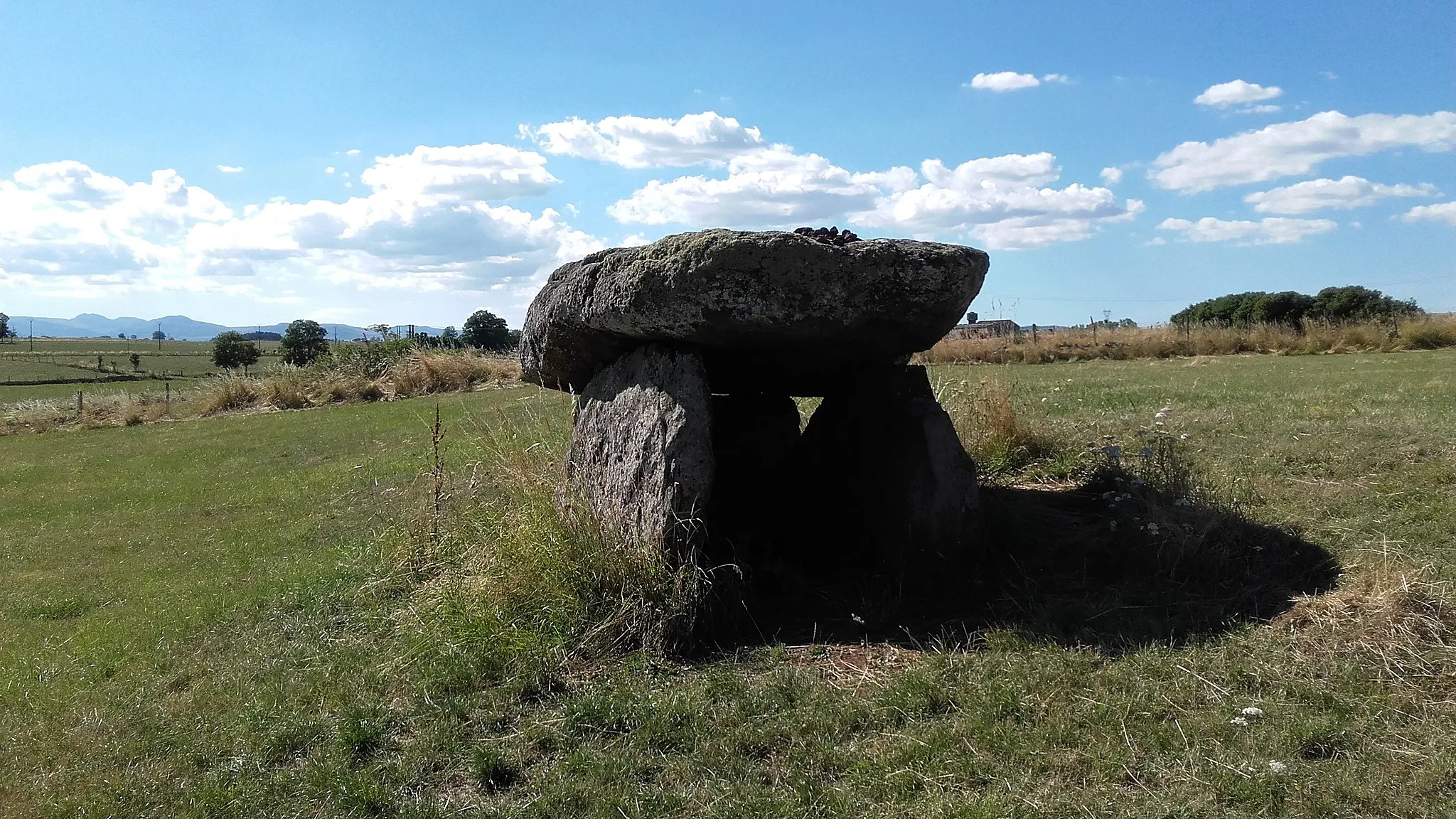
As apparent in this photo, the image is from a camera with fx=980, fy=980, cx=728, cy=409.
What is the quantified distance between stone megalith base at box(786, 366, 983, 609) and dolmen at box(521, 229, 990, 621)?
0.01 meters

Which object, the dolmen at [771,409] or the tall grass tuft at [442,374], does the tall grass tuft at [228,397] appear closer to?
the tall grass tuft at [442,374]

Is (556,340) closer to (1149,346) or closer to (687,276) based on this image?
(687,276)

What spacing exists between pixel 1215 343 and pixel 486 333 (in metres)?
22.7

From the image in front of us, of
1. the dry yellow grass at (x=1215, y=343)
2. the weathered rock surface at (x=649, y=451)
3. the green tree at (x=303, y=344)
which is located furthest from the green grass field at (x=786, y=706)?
the green tree at (x=303, y=344)

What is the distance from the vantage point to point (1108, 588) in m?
5.89

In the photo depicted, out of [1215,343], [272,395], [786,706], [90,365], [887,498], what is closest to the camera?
[786,706]

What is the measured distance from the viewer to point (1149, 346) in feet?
84.8

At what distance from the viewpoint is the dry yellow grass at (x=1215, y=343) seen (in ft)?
79.7

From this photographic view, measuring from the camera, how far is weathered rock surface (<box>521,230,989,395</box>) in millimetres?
5754

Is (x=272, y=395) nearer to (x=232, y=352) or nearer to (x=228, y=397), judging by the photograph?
(x=228, y=397)

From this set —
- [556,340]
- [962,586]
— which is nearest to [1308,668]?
[962,586]

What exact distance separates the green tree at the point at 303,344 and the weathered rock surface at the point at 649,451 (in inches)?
965

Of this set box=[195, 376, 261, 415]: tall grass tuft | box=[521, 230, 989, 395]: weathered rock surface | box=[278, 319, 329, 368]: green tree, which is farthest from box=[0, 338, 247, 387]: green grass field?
box=[521, 230, 989, 395]: weathered rock surface

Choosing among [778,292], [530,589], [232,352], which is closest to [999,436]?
[778,292]
